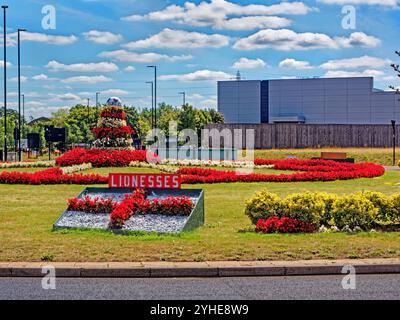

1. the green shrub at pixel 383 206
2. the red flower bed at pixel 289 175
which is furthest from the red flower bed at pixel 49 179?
the green shrub at pixel 383 206

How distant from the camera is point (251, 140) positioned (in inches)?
2689

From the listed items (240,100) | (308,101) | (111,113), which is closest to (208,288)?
(111,113)

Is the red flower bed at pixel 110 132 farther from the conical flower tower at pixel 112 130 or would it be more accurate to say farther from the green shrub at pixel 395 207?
the green shrub at pixel 395 207

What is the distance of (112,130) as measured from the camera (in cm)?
3294

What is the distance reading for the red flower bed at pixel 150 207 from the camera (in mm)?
13398

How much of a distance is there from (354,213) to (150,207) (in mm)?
4309

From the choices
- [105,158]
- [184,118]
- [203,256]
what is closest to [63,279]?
[203,256]

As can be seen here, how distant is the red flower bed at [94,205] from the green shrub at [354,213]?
485 cm

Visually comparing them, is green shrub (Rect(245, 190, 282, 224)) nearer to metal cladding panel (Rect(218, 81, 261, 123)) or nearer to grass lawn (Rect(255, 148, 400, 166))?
grass lawn (Rect(255, 148, 400, 166))

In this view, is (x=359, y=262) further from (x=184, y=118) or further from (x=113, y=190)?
(x=184, y=118)

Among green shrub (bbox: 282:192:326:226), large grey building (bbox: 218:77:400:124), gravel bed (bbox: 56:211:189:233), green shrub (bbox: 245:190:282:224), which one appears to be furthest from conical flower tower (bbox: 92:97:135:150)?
large grey building (bbox: 218:77:400:124)

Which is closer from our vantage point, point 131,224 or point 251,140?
point 131,224

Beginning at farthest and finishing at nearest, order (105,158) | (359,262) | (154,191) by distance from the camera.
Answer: (105,158)
(154,191)
(359,262)

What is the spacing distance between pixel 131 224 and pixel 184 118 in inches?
2938
